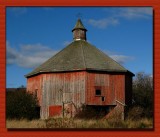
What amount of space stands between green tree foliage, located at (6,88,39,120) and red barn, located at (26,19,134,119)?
4.01ft

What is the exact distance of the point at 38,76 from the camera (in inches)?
1371

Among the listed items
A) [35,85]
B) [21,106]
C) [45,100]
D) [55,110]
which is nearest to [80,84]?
[55,110]

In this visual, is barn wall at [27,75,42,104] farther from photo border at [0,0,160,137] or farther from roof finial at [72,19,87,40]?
photo border at [0,0,160,137]

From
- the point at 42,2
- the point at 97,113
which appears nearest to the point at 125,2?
the point at 42,2

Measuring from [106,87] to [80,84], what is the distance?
2.59 m

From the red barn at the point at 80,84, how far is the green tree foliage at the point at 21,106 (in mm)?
1222

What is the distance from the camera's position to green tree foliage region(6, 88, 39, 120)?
3058cm

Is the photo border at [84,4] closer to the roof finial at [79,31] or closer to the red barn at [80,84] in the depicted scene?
the red barn at [80,84]

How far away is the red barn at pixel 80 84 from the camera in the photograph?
107 ft

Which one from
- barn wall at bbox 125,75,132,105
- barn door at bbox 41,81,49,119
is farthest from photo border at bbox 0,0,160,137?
barn wall at bbox 125,75,132,105

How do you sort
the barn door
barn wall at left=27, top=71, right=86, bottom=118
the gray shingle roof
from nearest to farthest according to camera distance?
barn wall at left=27, top=71, right=86, bottom=118 → the gray shingle roof → the barn door

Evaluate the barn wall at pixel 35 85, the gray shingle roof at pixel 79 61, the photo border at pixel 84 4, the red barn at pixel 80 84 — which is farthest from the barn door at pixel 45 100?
the photo border at pixel 84 4

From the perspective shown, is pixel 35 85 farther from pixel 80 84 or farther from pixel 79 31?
pixel 79 31

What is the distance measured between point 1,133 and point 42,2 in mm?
5675
